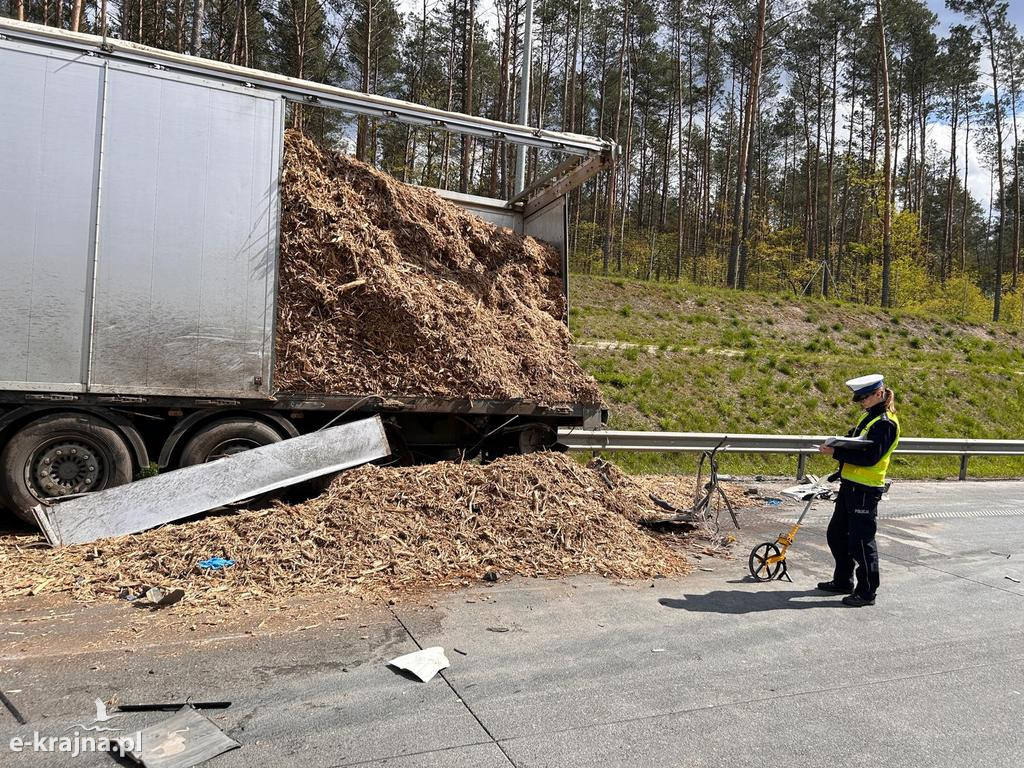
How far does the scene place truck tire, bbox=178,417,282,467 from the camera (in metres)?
6.48

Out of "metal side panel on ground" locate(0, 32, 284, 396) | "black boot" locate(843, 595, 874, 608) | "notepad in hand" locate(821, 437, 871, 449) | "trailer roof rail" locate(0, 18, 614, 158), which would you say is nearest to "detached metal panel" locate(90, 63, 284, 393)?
"metal side panel on ground" locate(0, 32, 284, 396)

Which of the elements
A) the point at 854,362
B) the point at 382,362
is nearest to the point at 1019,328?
the point at 854,362

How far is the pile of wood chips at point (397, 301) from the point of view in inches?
270

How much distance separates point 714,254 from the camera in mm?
38656

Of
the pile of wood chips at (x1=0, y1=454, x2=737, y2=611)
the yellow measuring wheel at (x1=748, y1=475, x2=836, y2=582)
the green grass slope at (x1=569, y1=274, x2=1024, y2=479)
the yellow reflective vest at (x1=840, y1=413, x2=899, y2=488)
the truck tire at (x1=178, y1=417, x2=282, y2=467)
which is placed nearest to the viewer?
the pile of wood chips at (x1=0, y1=454, x2=737, y2=611)

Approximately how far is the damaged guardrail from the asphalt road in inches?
145

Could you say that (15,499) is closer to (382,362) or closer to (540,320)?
(382,362)

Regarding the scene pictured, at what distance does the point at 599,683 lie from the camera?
12.8 feet

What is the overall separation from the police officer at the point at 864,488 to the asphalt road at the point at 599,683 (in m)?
0.23

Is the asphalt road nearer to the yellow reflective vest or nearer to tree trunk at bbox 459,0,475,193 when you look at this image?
the yellow reflective vest

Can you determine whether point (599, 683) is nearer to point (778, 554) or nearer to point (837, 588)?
point (778, 554)

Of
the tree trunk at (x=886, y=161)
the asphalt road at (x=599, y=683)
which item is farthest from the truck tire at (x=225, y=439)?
the tree trunk at (x=886, y=161)

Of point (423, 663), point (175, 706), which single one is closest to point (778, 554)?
point (423, 663)

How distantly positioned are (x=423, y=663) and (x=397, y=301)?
4018 mm
